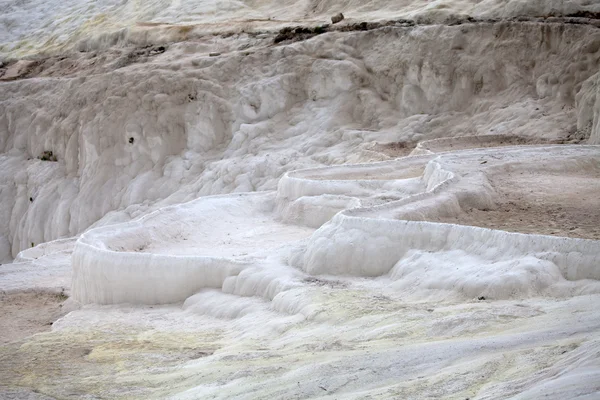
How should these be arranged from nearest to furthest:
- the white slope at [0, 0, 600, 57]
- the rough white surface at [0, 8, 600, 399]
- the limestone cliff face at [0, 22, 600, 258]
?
the rough white surface at [0, 8, 600, 399]
the limestone cliff face at [0, 22, 600, 258]
the white slope at [0, 0, 600, 57]

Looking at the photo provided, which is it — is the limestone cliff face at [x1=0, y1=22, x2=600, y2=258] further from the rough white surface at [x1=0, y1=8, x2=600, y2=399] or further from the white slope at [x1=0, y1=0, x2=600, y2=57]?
the white slope at [x1=0, y1=0, x2=600, y2=57]

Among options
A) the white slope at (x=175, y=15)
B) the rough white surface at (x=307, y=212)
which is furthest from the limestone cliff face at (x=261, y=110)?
the white slope at (x=175, y=15)

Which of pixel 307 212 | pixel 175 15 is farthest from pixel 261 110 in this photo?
pixel 307 212

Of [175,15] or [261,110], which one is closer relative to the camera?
[261,110]

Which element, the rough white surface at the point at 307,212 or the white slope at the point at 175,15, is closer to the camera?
the rough white surface at the point at 307,212

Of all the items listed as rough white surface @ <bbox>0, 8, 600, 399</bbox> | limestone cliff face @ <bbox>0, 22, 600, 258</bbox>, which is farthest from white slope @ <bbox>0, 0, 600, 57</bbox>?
limestone cliff face @ <bbox>0, 22, 600, 258</bbox>

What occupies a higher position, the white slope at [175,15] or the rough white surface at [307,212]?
the white slope at [175,15]

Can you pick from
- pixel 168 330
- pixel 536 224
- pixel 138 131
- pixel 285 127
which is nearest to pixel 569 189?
pixel 536 224

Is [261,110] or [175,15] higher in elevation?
[175,15]

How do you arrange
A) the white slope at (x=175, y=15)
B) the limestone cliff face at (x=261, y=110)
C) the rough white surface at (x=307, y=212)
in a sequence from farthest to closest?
the white slope at (x=175, y=15) → the limestone cliff face at (x=261, y=110) → the rough white surface at (x=307, y=212)

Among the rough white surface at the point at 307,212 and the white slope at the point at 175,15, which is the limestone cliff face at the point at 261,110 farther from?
the white slope at the point at 175,15

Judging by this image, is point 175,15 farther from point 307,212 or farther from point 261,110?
point 307,212

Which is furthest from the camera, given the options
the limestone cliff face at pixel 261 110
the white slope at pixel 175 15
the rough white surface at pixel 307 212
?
the white slope at pixel 175 15

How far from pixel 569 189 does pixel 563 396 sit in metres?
5.80
